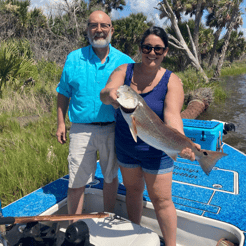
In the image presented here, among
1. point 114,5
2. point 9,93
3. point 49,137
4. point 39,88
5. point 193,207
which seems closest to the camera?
point 193,207

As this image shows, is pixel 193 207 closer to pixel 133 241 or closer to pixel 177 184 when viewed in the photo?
pixel 177 184

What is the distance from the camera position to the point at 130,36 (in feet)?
93.6

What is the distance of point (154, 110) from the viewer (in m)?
1.96

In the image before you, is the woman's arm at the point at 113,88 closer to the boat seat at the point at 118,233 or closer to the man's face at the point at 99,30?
the man's face at the point at 99,30

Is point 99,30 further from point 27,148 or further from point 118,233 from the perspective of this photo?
point 27,148

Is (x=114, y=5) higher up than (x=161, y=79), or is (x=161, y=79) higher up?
(x=114, y=5)

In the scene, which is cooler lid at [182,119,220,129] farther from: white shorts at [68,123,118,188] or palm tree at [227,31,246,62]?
palm tree at [227,31,246,62]

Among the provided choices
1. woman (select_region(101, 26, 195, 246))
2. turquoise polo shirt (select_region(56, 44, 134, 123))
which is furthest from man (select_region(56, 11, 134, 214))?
woman (select_region(101, 26, 195, 246))

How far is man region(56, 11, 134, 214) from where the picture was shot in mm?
2424

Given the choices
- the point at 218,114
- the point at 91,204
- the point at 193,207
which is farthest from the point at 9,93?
the point at 218,114

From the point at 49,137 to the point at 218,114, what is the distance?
9434 mm

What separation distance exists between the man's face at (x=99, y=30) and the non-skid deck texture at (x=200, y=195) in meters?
1.83

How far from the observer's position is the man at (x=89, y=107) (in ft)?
7.95

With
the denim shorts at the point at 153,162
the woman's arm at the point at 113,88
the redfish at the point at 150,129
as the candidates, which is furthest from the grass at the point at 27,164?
the redfish at the point at 150,129
